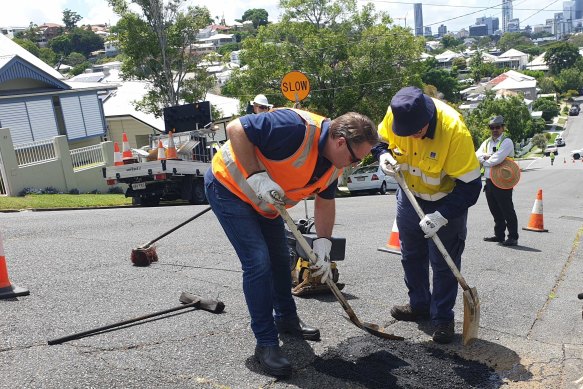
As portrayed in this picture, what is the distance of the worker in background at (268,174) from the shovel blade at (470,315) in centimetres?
109

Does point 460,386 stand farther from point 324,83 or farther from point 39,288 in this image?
point 324,83

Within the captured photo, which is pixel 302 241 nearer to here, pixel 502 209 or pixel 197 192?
pixel 502 209

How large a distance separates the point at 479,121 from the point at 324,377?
55.6 m

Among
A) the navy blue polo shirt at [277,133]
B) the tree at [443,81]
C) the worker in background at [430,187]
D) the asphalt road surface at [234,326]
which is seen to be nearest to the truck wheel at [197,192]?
the asphalt road surface at [234,326]

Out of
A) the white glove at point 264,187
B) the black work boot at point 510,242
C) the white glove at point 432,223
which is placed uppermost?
the white glove at point 264,187

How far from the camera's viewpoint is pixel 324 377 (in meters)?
3.82

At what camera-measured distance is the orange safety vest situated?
3.77 meters

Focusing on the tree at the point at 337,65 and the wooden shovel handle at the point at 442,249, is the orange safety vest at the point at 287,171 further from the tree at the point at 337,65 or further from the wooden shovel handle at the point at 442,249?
the tree at the point at 337,65

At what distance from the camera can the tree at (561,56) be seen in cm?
12812

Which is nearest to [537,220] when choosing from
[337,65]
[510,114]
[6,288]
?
[6,288]

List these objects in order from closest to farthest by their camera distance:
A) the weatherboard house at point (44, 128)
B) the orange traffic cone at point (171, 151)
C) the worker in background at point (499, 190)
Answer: the worker in background at point (499, 190), the orange traffic cone at point (171, 151), the weatherboard house at point (44, 128)

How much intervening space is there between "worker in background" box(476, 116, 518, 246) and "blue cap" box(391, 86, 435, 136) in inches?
170

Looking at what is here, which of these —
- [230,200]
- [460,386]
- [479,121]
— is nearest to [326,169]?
[230,200]

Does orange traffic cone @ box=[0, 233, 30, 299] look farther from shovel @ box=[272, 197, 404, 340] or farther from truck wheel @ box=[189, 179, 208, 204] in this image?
truck wheel @ box=[189, 179, 208, 204]
